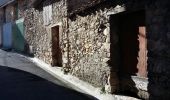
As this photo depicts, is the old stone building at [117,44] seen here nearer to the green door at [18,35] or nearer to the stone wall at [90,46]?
the stone wall at [90,46]

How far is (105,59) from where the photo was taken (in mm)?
9547

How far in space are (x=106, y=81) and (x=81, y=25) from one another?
263cm

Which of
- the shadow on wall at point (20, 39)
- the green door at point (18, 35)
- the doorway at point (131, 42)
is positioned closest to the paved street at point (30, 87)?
the doorway at point (131, 42)

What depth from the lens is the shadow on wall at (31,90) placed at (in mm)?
9310

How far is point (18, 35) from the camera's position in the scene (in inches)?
883

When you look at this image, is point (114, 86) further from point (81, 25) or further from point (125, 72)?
point (81, 25)

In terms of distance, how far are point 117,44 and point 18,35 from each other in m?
14.1

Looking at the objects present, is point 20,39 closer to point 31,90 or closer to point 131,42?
point 31,90

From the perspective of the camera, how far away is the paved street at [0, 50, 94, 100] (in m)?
9.37

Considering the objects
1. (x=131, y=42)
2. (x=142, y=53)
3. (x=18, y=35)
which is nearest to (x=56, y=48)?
(x=131, y=42)

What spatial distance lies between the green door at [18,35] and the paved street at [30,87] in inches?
262

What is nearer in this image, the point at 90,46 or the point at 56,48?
the point at 90,46

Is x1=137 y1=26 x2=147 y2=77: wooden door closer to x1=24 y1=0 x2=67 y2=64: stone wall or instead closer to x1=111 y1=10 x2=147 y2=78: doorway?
x1=111 y1=10 x2=147 y2=78: doorway

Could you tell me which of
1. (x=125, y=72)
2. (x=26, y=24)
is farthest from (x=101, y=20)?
(x=26, y=24)
